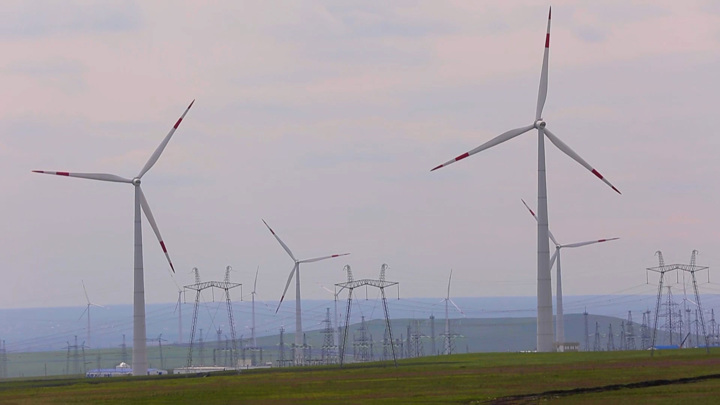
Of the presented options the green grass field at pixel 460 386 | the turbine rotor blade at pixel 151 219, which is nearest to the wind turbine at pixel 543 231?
the green grass field at pixel 460 386

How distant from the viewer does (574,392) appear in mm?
90438

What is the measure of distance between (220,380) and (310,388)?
83.0 feet

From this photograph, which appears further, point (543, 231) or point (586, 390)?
point (543, 231)

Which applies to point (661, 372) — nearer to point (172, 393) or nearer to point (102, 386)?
point (172, 393)

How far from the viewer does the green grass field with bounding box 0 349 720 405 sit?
89.1 m

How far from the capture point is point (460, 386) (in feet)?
342

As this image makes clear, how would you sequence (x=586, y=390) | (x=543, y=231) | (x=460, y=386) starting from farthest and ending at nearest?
(x=543, y=231) → (x=460, y=386) → (x=586, y=390)

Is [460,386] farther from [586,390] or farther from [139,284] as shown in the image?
[139,284]

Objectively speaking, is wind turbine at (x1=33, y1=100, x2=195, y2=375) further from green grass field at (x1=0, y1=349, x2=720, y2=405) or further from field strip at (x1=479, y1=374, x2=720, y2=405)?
field strip at (x1=479, y1=374, x2=720, y2=405)

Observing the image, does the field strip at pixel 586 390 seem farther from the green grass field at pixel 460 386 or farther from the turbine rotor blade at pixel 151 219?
the turbine rotor blade at pixel 151 219

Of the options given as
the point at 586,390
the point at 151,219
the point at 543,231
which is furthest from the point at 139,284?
the point at 586,390

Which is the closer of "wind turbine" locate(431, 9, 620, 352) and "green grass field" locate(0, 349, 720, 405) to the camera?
"green grass field" locate(0, 349, 720, 405)

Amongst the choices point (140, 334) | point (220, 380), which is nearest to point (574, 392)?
point (220, 380)

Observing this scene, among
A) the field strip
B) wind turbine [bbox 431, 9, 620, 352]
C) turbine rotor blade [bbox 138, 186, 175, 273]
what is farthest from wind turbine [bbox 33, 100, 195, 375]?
the field strip
